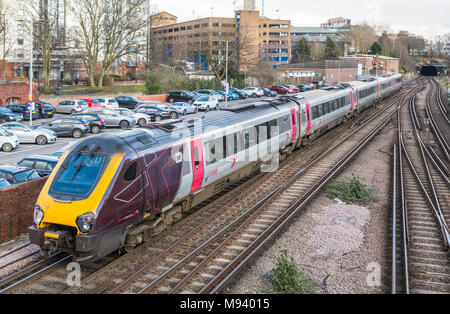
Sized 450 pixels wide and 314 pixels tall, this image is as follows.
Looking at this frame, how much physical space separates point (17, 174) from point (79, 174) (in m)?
6.63

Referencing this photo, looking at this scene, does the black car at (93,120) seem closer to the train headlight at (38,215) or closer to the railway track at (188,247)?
the railway track at (188,247)

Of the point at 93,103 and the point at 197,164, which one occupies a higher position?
the point at 93,103

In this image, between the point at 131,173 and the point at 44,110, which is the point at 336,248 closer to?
the point at 131,173

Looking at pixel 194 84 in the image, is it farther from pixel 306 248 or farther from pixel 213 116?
pixel 306 248

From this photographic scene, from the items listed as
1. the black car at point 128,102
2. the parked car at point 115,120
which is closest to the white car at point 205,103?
the black car at point 128,102

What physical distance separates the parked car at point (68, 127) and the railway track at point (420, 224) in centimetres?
1991

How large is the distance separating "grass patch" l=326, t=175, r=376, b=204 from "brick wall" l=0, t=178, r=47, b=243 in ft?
32.0

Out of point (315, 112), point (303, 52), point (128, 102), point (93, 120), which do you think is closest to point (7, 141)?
point (93, 120)

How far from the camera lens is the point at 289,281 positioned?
9.35 meters

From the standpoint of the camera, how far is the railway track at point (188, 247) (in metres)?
9.48

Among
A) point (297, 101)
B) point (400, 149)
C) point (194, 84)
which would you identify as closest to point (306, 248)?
point (297, 101)

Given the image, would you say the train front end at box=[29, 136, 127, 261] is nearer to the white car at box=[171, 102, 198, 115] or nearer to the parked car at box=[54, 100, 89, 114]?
the white car at box=[171, 102, 198, 115]

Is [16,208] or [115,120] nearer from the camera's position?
[16,208]

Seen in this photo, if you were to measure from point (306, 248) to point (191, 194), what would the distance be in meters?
3.50
